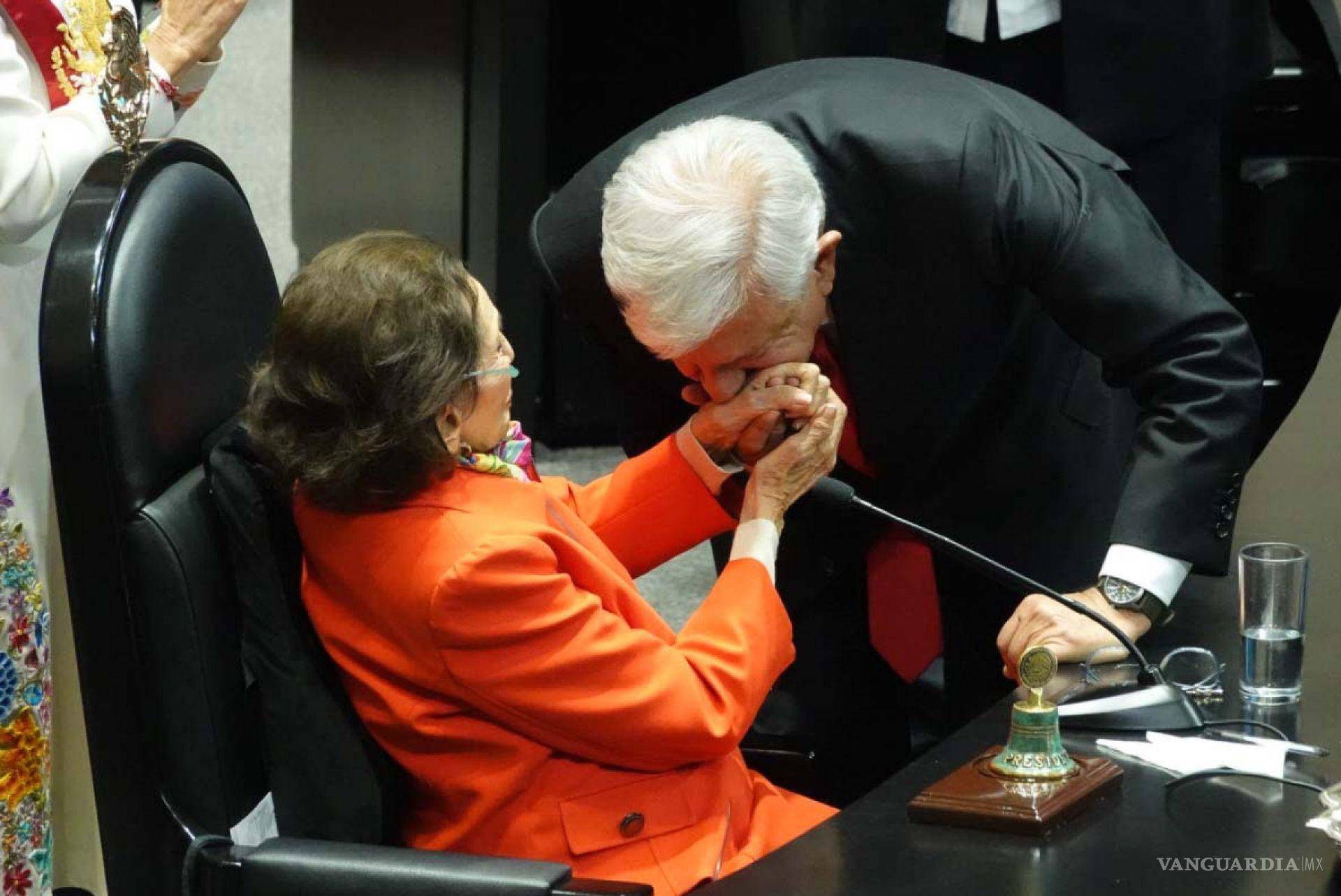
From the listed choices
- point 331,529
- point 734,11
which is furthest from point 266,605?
point 734,11

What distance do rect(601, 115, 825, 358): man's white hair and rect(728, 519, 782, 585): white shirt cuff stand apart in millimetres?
201

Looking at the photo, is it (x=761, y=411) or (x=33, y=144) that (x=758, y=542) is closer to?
(x=761, y=411)

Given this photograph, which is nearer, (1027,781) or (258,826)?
(1027,781)

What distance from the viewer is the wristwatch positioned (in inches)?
73.4

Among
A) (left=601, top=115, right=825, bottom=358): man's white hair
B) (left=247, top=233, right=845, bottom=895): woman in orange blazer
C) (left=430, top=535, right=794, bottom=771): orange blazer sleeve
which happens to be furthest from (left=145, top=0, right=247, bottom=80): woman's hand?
(left=430, top=535, right=794, bottom=771): orange blazer sleeve

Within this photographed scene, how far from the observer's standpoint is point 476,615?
156 cm

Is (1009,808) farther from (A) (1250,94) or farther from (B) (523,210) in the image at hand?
(B) (523,210)

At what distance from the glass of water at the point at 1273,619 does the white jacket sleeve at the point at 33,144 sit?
1.25m

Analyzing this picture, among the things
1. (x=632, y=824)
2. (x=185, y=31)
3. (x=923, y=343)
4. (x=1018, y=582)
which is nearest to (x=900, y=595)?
(x=923, y=343)

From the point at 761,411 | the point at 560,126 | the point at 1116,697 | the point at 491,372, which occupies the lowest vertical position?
the point at 560,126

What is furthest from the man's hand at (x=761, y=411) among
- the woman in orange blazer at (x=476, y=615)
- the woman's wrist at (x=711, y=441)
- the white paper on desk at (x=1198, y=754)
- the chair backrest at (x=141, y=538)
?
the chair backrest at (x=141, y=538)

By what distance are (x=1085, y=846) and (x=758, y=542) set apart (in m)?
0.51

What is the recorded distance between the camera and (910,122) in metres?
2.01

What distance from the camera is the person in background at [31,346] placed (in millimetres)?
2055
